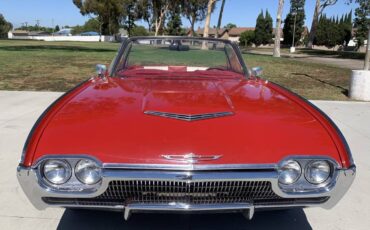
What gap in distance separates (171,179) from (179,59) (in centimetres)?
231

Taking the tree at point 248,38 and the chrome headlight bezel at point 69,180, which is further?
the tree at point 248,38

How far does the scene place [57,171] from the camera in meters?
2.21

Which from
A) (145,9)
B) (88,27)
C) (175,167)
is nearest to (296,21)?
(145,9)

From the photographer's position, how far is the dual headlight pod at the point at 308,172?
223 cm

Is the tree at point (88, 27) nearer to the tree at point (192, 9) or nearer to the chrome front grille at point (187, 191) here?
the tree at point (192, 9)

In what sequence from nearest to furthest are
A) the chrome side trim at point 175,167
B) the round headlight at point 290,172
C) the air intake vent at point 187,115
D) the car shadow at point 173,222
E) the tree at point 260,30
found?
the chrome side trim at point 175,167 < the round headlight at point 290,172 < the air intake vent at point 187,115 < the car shadow at point 173,222 < the tree at point 260,30

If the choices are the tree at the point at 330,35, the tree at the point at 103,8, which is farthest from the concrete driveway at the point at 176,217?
the tree at the point at 330,35

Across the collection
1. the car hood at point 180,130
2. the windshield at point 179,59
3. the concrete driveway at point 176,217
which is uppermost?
the windshield at point 179,59

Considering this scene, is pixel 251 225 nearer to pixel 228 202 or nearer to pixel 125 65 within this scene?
pixel 228 202

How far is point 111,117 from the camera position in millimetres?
2389

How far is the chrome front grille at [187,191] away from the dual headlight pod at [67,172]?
0.11 metres

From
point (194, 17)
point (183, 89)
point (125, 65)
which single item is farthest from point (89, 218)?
point (194, 17)

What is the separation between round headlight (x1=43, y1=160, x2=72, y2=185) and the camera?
219 cm

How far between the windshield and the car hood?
97 centimetres
